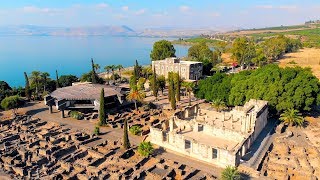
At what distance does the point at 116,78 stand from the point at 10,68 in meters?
105

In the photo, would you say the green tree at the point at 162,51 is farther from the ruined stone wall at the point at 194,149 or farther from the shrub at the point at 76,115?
the ruined stone wall at the point at 194,149

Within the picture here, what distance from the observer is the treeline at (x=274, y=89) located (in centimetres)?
4900

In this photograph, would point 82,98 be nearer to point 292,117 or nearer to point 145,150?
point 145,150

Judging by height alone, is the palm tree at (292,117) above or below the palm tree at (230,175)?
above

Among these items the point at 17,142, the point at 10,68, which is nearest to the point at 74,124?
the point at 17,142

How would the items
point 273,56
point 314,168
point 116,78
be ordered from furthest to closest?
point 273,56, point 116,78, point 314,168

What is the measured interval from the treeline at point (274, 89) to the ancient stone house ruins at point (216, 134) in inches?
114

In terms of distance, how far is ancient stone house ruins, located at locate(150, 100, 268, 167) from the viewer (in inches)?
1477

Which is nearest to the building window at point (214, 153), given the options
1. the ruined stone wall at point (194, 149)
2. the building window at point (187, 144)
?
the ruined stone wall at point (194, 149)

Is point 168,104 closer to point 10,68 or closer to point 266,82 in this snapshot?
point 266,82

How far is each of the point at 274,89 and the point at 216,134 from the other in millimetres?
14761

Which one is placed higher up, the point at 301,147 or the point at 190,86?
the point at 190,86

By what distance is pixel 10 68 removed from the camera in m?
169

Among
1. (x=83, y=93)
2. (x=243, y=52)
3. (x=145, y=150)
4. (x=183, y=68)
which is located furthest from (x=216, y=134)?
(x=243, y=52)
